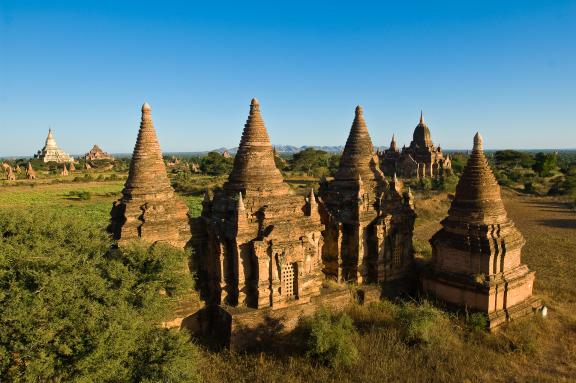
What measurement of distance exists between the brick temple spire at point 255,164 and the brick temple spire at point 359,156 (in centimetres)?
415

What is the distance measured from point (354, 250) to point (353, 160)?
4.30m

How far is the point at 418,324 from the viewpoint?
1414 cm

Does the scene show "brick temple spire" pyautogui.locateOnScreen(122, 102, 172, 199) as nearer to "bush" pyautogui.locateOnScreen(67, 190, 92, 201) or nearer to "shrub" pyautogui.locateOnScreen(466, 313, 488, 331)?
"shrub" pyautogui.locateOnScreen(466, 313, 488, 331)

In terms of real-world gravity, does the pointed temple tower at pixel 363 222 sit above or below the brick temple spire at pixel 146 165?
below

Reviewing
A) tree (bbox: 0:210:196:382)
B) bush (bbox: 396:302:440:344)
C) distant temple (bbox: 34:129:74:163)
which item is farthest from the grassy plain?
distant temple (bbox: 34:129:74:163)

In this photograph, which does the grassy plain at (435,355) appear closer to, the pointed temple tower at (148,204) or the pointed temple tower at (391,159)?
the pointed temple tower at (148,204)

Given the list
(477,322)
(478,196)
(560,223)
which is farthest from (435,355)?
(560,223)

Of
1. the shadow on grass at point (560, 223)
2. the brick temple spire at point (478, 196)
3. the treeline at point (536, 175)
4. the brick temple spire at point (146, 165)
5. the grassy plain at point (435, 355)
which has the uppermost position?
the brick temple spire at point (146, 165)

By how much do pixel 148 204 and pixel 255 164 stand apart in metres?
4.36

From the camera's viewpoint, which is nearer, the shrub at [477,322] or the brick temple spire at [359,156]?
the shrub at [477,322]

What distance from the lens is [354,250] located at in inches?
716

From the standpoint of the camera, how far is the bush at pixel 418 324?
46.3 ft

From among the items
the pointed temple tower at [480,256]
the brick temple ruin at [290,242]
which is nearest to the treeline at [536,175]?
the pointed temple tower at [480,256]

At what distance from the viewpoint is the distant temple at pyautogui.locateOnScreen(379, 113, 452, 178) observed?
67312 millimetres
